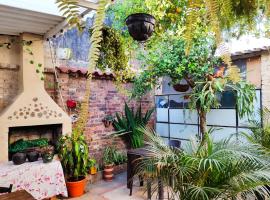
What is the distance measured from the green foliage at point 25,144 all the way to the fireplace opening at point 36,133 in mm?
72

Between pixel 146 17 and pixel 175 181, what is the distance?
4.80ft

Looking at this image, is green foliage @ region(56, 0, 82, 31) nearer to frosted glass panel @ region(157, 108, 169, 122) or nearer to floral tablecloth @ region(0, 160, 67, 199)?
floral tablecloth @ region(0, 160, 67, 199)

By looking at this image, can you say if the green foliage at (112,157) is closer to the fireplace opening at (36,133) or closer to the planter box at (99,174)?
the planter box at (99,174)

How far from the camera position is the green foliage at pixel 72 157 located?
3951mm

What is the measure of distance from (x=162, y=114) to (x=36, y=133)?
299 centimetres

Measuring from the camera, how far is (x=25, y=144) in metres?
3.93

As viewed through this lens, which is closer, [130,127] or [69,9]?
[69,9]

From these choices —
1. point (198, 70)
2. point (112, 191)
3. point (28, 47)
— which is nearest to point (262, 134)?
A: point (198, 70)

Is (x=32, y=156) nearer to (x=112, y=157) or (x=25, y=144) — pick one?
(x=25, y=144)

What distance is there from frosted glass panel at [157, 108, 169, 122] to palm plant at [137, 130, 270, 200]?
3485mm

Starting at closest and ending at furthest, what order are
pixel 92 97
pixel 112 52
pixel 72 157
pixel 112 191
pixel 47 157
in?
pixel 112 52 → pixel 47 157 → pixel 72 157 → pixel 112 191 → pixel 92 97

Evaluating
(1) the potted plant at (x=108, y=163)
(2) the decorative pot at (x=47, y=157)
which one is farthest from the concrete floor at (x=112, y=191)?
(2) the decorative pot at (x=47, y=157)

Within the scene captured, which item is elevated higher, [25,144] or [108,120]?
[108,120]

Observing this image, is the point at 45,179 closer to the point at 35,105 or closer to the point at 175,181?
the point at 35,105
